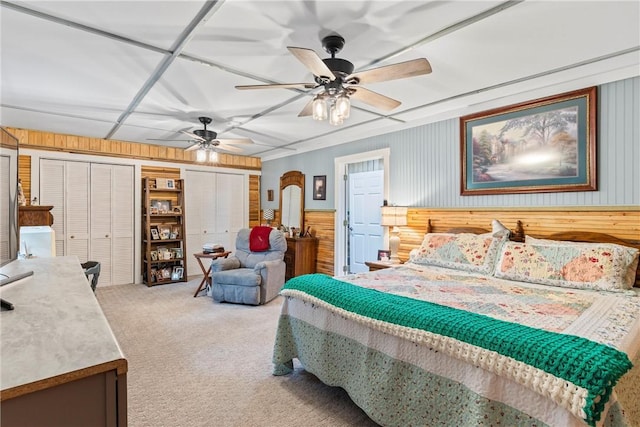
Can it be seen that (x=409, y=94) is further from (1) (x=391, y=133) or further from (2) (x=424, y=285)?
(2) (x=424, y=285)

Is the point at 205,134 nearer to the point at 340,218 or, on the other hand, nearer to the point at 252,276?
the point at 252,276

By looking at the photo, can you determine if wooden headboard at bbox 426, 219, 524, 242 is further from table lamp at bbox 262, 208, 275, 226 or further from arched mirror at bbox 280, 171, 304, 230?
table lamp at bbox 262, 208, 275, 226

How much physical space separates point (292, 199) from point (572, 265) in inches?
177

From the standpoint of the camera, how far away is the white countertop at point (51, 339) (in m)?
0.76

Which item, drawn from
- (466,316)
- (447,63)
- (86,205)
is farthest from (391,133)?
(86,205)

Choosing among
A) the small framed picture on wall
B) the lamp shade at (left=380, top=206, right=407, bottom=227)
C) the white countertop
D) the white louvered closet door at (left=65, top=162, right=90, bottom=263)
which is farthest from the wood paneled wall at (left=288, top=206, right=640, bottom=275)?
the white louvered closet door at (left=65, top=162, right=90, bottom=263)

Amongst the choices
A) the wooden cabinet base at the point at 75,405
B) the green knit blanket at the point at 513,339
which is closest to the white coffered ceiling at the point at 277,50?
the green knit blanket at the point at 513,339

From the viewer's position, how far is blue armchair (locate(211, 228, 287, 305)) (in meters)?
4.39

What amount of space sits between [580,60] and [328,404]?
314 centimetres

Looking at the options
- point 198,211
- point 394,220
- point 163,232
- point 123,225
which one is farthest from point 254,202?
point 394,220

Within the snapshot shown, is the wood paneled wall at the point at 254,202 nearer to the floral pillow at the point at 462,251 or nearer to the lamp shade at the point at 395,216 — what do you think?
the lamp shade at the point at 395,216

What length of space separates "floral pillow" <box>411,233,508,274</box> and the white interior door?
1.46 m

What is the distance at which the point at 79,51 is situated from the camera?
2.46 meters

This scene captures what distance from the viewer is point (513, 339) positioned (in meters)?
1.45
